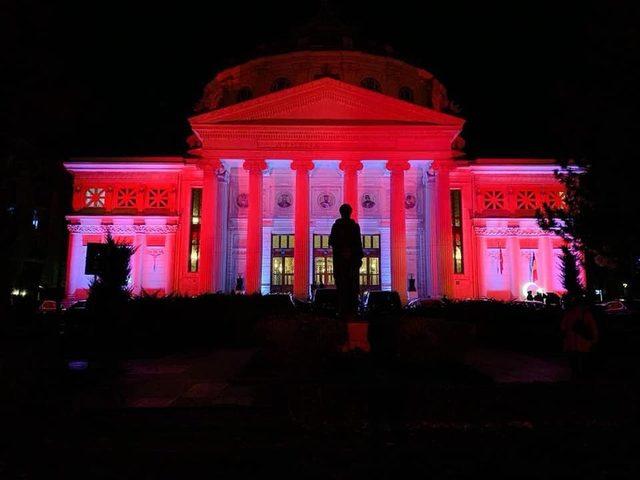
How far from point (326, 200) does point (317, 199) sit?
28.4 inches

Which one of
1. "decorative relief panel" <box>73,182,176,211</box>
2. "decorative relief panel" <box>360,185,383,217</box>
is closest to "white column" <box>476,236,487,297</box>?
"decorative relief panel" <box>360,185,383,217</box>

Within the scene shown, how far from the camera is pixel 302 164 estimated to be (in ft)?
107

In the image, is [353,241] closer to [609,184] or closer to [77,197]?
[609,184]

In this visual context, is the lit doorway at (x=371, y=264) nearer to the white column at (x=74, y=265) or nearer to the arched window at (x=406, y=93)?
the arched window at (x=406, y=93)

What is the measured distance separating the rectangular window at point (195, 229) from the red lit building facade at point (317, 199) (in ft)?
0.26

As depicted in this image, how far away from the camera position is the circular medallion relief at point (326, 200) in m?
37.7

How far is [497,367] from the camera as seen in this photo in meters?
12.1

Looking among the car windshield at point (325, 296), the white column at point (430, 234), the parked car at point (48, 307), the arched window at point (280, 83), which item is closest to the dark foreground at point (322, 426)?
the car windshield at point (325, 296)

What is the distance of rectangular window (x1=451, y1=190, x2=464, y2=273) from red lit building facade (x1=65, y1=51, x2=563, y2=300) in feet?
0.33

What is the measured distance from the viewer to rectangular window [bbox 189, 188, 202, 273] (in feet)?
112

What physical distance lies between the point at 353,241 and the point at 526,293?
1139 inches

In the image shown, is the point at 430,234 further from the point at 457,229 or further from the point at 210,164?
the point at 210,164

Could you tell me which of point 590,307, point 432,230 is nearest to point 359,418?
point 590,307

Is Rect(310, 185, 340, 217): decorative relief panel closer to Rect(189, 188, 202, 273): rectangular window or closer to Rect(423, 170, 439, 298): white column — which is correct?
Rect(423, 170, 439, 298): white column
